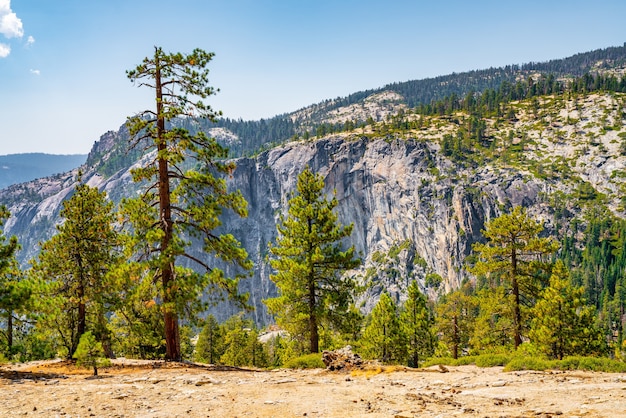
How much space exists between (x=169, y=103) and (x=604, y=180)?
197 meters

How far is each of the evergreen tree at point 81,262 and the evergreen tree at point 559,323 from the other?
26.2 metres

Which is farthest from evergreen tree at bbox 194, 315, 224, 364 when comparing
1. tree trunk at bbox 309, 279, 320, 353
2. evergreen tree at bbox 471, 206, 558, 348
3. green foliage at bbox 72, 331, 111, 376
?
green foliage at bbox 72, 331, 111, 376

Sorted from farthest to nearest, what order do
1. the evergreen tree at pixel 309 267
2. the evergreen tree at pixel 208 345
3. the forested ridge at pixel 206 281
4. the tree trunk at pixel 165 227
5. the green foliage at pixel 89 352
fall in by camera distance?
the evergreen tree at pixel 208 345
the evergreen tree at pixel 309 267
the tree trunk at pixel 165 227
the forested ridge at pixel 206 281
the green foliage at pixel 89 352

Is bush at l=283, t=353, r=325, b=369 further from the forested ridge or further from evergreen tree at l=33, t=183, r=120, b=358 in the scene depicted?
evergreen tree at l=33, t=183, r=120, b=358

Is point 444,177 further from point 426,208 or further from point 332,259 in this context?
point 332,259

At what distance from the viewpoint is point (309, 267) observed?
22156mm

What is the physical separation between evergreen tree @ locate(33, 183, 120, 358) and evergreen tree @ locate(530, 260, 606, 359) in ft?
86.0

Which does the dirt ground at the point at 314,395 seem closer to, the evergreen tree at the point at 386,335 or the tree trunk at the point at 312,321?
the tree trunk at the point at 312,321

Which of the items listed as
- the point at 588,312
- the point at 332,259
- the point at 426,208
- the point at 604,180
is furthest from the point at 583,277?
the point at 332,259

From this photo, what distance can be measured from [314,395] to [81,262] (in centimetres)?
1571

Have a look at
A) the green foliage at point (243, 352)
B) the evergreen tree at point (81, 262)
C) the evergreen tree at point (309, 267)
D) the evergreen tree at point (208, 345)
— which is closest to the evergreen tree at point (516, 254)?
the evergreen tree at point (309, 267)

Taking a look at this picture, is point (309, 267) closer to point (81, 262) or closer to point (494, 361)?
point (494, 361)

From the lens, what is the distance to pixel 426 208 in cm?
18975

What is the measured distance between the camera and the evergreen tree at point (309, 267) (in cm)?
2228
